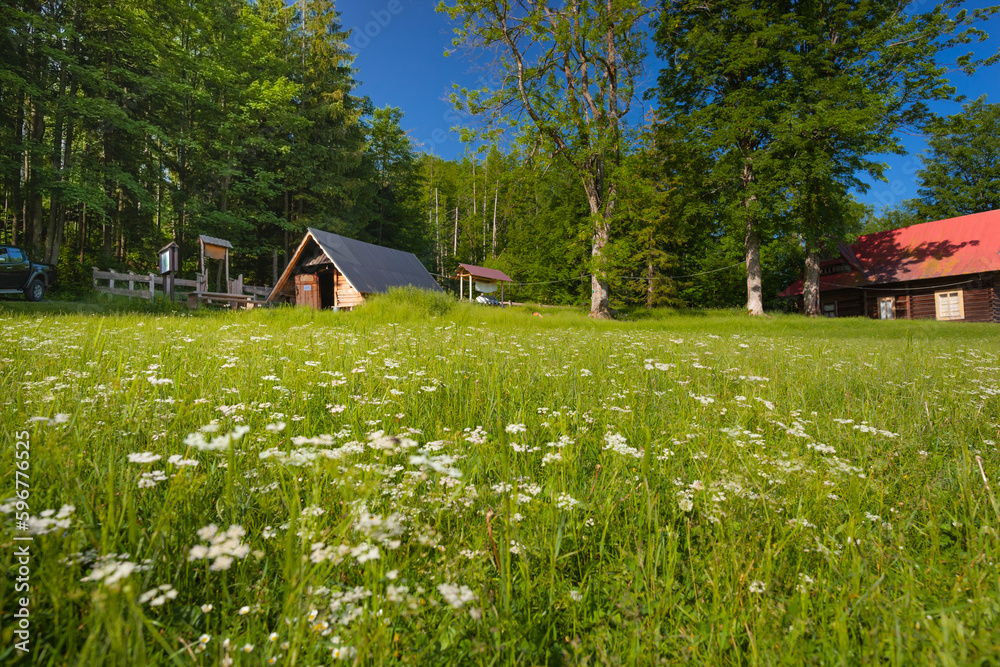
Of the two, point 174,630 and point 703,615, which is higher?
point 174,630

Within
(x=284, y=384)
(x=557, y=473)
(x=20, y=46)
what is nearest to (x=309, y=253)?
(x=20, y=46)

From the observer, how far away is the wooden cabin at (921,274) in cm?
2855

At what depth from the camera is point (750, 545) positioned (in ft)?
5.14

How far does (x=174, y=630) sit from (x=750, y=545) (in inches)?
75.7

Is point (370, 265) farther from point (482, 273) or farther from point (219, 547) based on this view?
point (219, 547)

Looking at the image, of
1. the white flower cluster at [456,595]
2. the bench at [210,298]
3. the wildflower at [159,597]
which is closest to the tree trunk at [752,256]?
the white flower cluster at [456,595]

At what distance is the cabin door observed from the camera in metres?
32.4

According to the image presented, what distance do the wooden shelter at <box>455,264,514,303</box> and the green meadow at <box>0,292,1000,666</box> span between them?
3438 centimetres

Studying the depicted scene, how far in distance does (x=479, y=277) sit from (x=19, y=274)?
30294mm

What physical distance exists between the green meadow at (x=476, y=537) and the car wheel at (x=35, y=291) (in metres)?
23.1

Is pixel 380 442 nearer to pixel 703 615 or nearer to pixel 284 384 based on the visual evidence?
pixel 703 615

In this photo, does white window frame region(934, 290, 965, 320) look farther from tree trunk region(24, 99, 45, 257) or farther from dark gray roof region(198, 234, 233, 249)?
tree trunk region(24, 99, 45, 257)

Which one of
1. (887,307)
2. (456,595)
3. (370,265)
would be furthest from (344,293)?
(887,307)

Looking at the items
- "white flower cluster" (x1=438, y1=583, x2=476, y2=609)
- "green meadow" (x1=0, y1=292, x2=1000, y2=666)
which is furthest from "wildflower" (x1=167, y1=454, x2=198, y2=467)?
"white flower cluster" (x1=438, y1=583, x2=476, y2=609)
